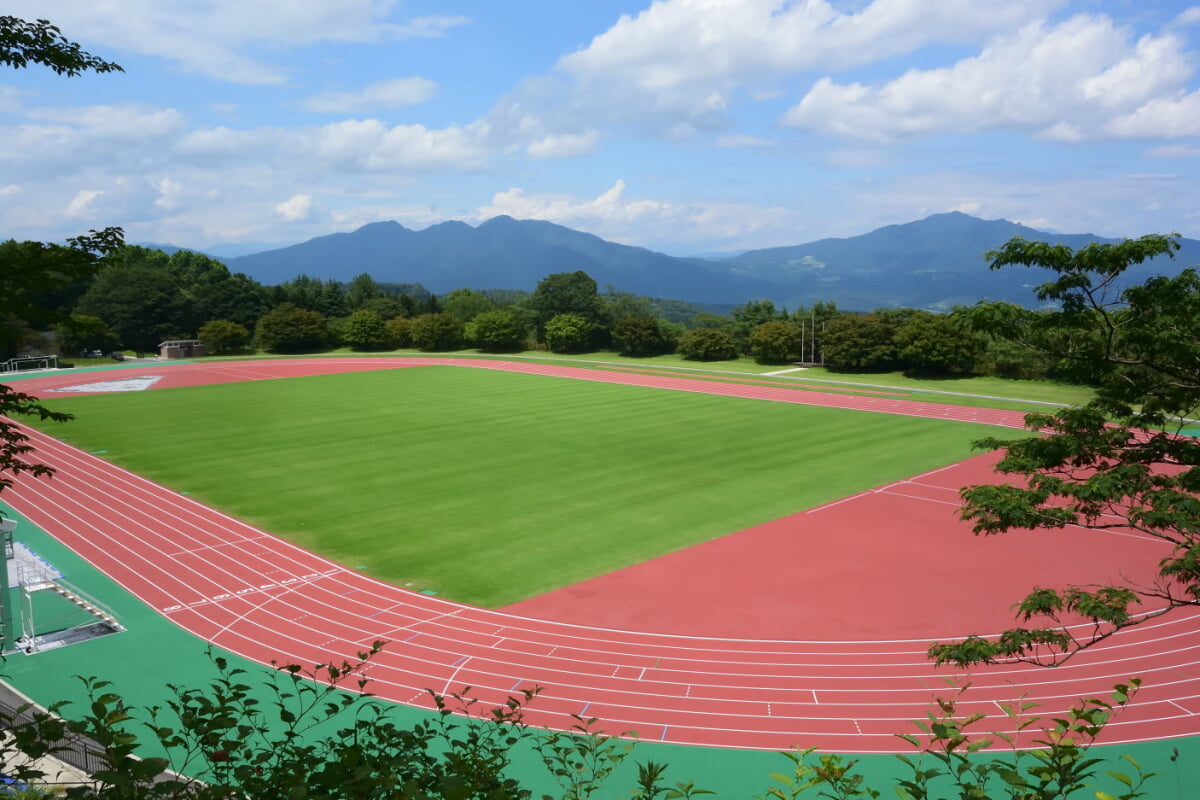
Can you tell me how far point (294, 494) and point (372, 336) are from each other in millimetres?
53418

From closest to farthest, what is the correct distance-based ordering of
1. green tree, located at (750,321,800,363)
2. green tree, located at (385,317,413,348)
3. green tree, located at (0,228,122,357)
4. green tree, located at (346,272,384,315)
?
green tree, located at (0,228,122,357), green tree, located at (750,321,800,363), green tree, located at (385,317,413,348), green tree, located at (346,272,384,315)

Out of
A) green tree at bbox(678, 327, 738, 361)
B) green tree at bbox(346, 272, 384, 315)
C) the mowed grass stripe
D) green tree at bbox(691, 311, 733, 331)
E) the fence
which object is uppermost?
green tree at bbox(346, 272, 384, 315)

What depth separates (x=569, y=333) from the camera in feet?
229

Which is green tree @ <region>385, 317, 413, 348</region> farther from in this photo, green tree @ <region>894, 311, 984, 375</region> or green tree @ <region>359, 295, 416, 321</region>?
green tree @ <region>894, 311, 984, 375</region>

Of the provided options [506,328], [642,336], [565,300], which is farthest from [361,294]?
[642,336]

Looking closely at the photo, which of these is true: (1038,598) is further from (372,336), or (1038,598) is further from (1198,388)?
(372,336)

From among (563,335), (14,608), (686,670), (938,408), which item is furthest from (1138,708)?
(563,335)

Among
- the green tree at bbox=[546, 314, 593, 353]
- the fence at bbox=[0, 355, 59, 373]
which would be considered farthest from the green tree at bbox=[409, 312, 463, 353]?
the fence at bbox=[0, 355, 59, 373]

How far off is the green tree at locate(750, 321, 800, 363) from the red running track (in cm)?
4374

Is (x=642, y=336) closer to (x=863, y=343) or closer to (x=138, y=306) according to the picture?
(x=863, y=343)

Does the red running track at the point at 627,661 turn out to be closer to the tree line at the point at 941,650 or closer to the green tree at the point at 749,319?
the tree line at the point at 941,650

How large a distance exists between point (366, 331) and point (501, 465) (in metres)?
52.2

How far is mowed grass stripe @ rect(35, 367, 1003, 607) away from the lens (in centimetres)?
1820

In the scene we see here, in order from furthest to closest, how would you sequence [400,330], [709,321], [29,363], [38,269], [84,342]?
[709,321] → [400,330] → [84,342] → [29,363] → [38,269]
